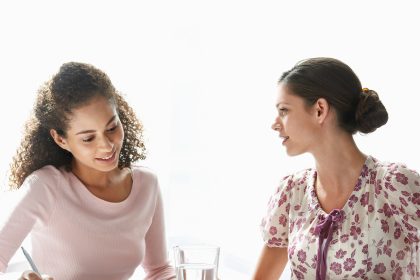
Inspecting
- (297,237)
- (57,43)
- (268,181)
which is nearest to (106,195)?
(297,237)

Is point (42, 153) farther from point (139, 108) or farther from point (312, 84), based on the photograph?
point (139, 108)

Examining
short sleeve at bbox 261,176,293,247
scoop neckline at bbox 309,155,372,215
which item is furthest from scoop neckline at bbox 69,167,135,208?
scoop neckline at bbox 309,155,372,215

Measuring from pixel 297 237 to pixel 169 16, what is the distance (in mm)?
1852

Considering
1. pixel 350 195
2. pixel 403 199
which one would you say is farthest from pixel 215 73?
pixel 403 199

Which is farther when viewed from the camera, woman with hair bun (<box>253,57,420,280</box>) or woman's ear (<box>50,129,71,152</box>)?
woman's ear (<box>50,129,71,152</box>)

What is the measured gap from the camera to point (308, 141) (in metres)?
1.76

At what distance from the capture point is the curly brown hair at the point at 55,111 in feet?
5.81

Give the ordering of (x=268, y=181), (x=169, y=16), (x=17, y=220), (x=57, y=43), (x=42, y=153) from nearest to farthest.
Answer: (x=17, y=220) → (x=42, y=153) → (x=57, y=43) → (x=268, y=181) → (x=169, y=16)

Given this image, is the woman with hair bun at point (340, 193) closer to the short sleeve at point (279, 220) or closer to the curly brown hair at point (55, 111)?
the short sleeve at point (279, 220)

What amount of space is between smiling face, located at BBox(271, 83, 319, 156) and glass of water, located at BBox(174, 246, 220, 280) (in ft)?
1.73

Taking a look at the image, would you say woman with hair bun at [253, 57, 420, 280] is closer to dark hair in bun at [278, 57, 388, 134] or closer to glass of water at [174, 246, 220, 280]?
dark hair in bun at [278, 57, 388, 134]

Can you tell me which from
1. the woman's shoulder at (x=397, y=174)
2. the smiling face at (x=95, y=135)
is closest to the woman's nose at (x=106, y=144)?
the smiling face at (x=95, y=135)

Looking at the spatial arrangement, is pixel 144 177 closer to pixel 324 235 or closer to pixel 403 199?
pixel 324 235

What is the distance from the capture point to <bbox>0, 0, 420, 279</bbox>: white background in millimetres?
2576
